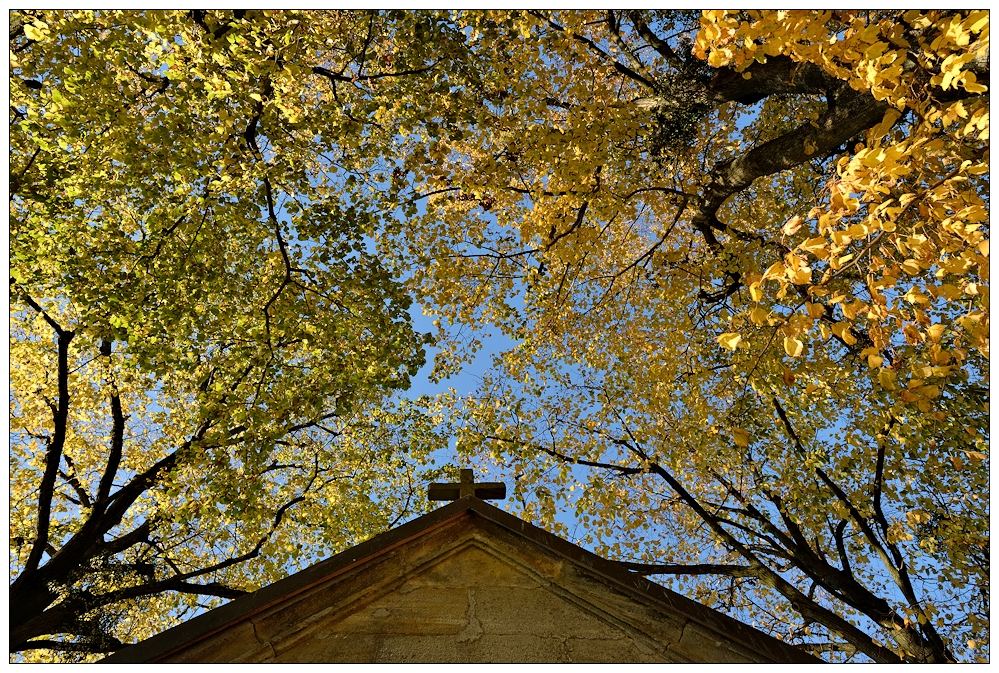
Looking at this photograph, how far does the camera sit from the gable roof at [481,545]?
3.27m

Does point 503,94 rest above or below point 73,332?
above

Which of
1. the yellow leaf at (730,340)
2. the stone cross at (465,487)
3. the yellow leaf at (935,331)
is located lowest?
the stone cross at (465,487)

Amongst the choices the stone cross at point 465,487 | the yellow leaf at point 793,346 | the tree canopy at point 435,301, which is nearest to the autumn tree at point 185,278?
the tree canopy at point 435,301

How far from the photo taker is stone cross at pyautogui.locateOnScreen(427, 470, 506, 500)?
16.0ft

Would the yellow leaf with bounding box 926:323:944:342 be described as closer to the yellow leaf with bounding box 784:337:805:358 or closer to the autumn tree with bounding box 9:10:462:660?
the yellow leaf with bounding box 784:337:805:358

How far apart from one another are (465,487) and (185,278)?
5.94m

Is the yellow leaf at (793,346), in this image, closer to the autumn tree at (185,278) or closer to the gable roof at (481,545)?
the gable roof at (481,545)

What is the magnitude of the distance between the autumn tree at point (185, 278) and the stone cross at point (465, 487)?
3400 mm

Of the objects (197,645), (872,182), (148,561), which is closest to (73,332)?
(148,561)

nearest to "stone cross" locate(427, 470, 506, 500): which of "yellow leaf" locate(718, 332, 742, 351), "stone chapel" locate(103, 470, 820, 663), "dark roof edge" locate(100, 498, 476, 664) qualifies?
"dark roof edge" locate(100, 498, 476, 664)

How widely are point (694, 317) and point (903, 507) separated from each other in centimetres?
452

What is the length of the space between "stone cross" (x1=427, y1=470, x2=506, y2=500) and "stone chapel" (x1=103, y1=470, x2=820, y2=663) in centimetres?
94

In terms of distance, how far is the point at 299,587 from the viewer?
3.53 metres

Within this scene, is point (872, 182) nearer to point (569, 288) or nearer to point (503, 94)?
point (503, 94)
